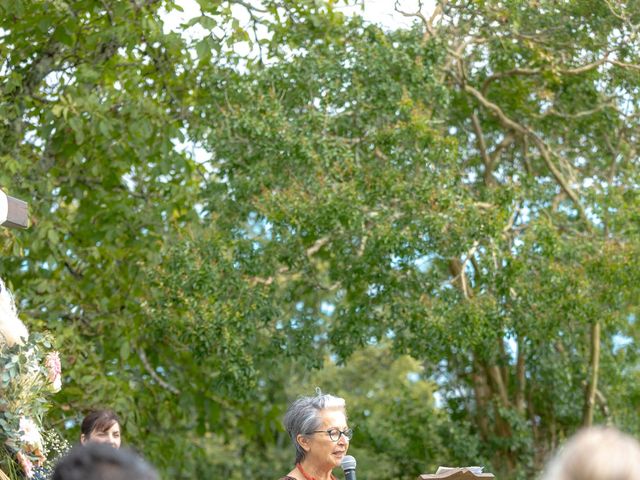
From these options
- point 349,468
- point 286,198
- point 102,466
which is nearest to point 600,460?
point 102,466

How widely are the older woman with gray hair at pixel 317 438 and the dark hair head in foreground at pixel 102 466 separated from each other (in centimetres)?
297

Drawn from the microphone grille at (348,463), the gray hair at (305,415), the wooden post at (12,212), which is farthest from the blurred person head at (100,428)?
the microphone grille at (348,463)

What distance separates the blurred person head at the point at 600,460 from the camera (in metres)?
1.79

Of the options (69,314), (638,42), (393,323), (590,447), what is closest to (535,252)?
(393,323)

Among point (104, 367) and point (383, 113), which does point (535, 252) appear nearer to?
point (383, 113)

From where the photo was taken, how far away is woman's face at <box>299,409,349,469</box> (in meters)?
4.88

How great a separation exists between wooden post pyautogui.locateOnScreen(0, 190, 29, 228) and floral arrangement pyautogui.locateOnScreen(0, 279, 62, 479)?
1.01 feet

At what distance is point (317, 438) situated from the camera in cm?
489

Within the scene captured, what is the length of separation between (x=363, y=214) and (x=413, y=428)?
4.08m

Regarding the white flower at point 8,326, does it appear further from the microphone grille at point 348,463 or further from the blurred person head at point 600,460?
the blurred person head at point 600,460

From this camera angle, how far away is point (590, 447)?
1817mm

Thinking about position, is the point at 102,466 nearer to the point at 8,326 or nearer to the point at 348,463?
the point at 348,463

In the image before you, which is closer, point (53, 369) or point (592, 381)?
point (53, 369)

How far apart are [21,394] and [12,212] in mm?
847
